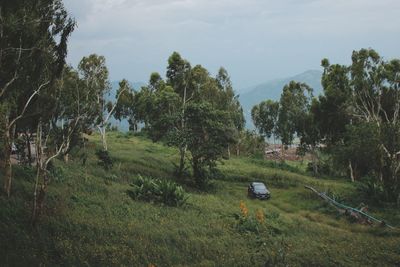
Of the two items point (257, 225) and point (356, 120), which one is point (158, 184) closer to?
point (257, 225)

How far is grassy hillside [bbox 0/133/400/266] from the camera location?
17766mm

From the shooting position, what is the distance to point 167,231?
72.0 feet

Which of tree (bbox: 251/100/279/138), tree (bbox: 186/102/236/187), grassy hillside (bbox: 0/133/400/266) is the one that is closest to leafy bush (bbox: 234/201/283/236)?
Result: grassy hillside (bbox: 0/133/400/266)

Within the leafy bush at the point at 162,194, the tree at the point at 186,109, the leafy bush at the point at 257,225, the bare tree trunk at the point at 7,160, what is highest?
the tree at the point at 186,109

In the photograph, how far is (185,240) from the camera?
70.2 ft

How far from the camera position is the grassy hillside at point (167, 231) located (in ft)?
58.3

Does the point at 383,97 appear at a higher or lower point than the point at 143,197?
higher

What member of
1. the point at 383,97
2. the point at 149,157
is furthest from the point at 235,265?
the point at 383,97

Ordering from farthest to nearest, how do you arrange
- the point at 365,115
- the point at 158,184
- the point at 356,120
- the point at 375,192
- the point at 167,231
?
the point at 356,120, the point at 365,115, the point at 375,192, the point at 158,184, the point at 167,231

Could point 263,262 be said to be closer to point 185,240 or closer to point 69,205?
point 185,240

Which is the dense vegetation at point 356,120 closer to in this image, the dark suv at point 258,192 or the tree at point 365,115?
the tree at point 365,115

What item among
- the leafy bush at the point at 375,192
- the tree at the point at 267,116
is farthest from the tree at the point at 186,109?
the leafy bush at the point at 375,192

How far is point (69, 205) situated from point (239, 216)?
32.3 ft

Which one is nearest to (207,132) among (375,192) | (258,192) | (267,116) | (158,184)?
(258,192)
